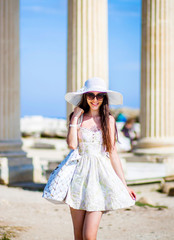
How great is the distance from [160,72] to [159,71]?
0.51 ft

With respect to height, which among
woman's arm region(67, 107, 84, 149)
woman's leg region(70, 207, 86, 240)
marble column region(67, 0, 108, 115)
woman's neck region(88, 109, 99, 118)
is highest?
marble column region(67, 0, 108, 115)

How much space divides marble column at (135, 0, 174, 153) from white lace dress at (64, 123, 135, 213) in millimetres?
36914

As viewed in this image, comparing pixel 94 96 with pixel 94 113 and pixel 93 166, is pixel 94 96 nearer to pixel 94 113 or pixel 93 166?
pixel 94 113

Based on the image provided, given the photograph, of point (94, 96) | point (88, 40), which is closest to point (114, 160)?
point (94, 96)

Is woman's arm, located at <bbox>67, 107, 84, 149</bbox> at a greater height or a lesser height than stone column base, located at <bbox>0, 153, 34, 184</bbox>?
greater

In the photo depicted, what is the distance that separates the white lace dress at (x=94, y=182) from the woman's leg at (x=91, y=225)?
0.64 feet

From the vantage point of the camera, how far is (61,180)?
15188mm

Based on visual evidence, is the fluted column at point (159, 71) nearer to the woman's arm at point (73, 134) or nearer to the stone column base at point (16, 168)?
the stone column base at point (16, 168)

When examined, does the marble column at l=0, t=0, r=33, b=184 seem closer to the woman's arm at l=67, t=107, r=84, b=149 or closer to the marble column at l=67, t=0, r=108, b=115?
the marble column at l=67, t=0, r=108, b=115

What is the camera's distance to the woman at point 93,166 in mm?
14945

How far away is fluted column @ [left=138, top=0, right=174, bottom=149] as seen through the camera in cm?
5188

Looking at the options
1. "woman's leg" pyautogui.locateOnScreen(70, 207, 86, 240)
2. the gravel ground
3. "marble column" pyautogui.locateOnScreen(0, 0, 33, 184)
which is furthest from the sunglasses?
"marble column" pyautogui.locateOnScreen(0, 0, 33, 184)

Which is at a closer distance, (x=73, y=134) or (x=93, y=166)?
(x=93, y=166)

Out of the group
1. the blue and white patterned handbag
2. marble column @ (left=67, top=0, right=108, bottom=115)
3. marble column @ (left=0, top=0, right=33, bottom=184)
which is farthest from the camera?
marble column @ (left=67, top=0, right=108, bottom=115)
